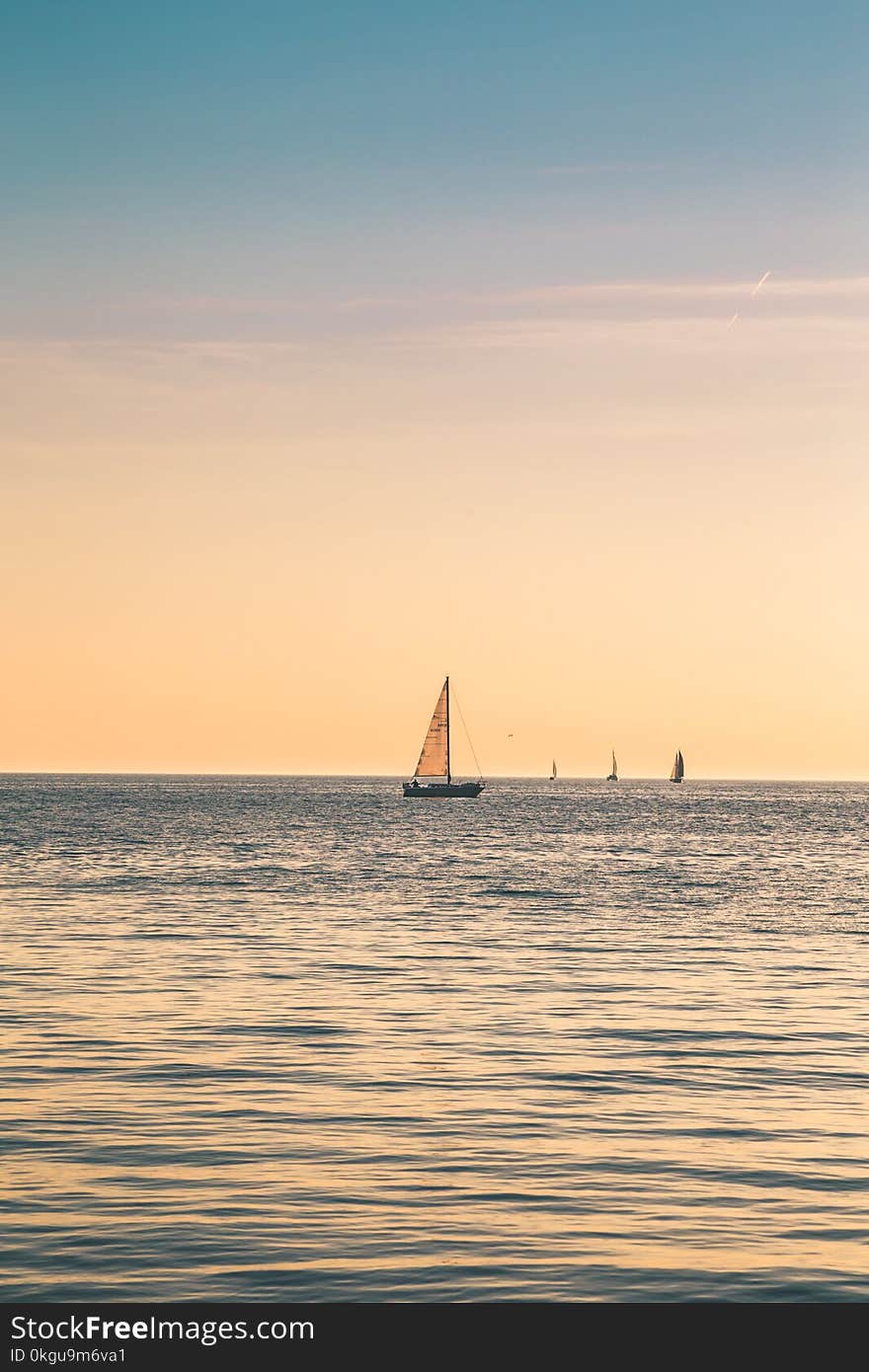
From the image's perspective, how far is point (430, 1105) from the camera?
73.9 ft

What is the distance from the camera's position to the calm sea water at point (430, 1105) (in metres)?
14.9

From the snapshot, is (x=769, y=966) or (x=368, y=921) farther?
(x=368, y=921)

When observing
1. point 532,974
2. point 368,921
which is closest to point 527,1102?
point 532,974

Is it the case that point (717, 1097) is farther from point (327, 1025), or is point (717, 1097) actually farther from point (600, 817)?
point (600, 817)

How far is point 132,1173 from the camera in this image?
18156 millimetres

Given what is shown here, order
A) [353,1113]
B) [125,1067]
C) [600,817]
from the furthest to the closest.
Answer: [600,817], [125,1067], [353,1113]

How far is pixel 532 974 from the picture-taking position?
3834 cm

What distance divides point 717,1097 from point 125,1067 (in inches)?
375

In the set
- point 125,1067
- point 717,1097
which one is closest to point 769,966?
point 717,1097

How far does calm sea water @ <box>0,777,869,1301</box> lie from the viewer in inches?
587

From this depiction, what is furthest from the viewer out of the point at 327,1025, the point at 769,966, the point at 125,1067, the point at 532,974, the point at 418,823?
the point at 418,823
